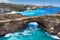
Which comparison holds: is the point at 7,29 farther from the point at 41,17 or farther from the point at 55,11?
the point at 55,11

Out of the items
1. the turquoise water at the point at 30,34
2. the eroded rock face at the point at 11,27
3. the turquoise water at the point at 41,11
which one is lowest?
the turquoise water at the point at 30,34

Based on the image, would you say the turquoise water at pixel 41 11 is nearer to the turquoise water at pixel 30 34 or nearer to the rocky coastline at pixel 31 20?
the rocky coastline at pixel 31 20

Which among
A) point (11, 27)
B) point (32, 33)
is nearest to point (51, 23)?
point (32, 33)

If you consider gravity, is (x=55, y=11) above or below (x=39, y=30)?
above

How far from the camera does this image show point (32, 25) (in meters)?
4.03

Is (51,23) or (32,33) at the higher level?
(51,23)

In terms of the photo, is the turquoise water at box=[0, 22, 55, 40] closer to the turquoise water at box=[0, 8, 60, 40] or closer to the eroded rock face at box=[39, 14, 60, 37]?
the turquoise water at box=[0, 8, 60, 40]

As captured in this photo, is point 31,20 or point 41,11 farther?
point 41,11

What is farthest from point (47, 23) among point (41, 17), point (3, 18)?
point (3, 18)

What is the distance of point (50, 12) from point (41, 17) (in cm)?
34

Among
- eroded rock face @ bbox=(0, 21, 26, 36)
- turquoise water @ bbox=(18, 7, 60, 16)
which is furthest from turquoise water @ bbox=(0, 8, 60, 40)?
eroded rock face @ bbox=(0, 21, 26, 36)

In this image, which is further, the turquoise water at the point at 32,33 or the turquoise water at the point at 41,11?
the turquoise water at the point at 41,11

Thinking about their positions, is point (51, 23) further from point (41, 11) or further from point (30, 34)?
point (30, 34)

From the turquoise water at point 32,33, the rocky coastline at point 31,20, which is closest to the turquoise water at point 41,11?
the turquoise water at point 32,33
